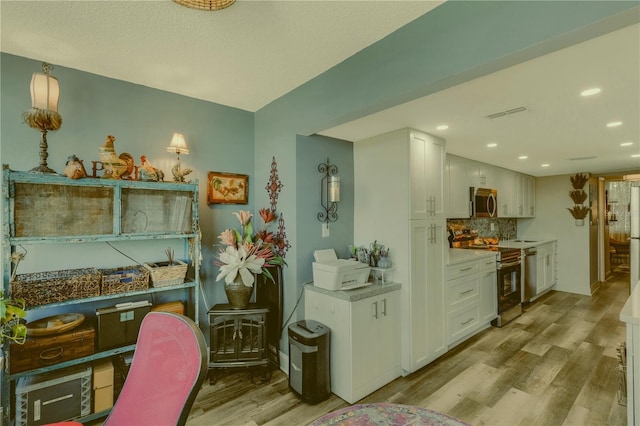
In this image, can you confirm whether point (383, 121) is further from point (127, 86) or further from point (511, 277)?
point (511, 277)

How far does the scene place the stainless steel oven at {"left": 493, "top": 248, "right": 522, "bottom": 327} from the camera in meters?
3.82

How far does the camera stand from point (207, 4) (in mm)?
1465

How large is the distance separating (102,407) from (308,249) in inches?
73.1

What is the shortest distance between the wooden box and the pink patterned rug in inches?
72.4

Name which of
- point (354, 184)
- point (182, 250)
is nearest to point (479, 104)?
point (354, 184)

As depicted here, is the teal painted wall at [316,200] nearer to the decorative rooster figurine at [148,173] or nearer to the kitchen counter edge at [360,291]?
the kitchen counter edge at [360,291]

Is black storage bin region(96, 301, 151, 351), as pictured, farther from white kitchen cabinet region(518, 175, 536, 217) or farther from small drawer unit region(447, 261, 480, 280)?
white kitchen cabinet region(518, 175, 536, 217)

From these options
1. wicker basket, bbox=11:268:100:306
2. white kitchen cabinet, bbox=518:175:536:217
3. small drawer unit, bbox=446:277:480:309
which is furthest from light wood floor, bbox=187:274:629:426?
white kitchen cabinet, bbox=518:175:536:217

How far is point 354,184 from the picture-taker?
123 inches

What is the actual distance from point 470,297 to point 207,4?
11.8 feet

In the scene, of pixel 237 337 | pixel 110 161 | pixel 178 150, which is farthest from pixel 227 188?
pixel 237 337

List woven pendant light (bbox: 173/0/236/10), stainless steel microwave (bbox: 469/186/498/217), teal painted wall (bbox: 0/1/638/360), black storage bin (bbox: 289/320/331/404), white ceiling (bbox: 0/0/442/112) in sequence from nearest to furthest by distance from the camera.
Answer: teal painted wall (bbox: 0/1/638/360)
woven pendant light (bbox: 173/0/236/10)
white ceiling (bbox: 0/0/442/112)
black storage bin (bbox: 289/320/331/404)
stainless steel microwave (bbox: 469/186/498/217)

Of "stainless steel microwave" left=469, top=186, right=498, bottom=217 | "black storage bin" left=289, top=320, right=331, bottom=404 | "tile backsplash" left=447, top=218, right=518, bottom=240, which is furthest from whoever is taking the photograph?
"tile backsplash" left=447, top=218, right=518, bottom=240

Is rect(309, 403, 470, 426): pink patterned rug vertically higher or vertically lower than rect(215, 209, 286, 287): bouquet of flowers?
lower
